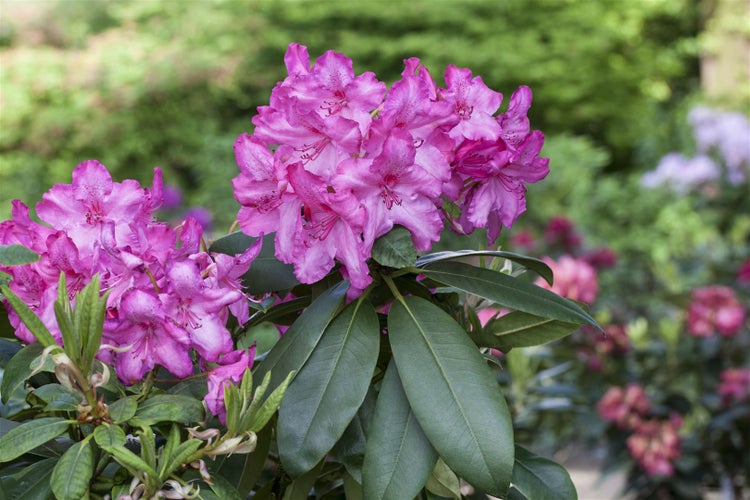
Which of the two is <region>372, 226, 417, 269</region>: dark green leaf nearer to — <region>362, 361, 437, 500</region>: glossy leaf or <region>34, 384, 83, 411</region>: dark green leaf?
<region>362, 361, 437, 500</region>: glossy leaf

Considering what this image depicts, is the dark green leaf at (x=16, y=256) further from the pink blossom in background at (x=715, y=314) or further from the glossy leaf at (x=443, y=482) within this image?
the pink blossom in background at (x=715, y=314)

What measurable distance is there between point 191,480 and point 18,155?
12.2m

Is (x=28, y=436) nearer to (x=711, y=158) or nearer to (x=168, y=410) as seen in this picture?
(x=168, y=410)

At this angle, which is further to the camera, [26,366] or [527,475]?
[527,475]

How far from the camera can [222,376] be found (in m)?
0.91

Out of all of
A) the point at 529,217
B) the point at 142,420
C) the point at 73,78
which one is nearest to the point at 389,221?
the point at 142,420

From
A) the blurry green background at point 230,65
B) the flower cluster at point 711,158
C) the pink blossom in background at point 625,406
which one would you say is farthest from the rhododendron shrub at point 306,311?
the blurry green background at point 230,65

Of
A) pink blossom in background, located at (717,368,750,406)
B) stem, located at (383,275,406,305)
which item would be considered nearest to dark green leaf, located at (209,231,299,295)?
stem, located at (383,275,406,305)

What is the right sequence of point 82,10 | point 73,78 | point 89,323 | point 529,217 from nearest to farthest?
1. point 89,323
2. point 529,217
3. point 73,78
4. point 82,10

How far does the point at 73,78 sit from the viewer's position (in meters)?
11.6

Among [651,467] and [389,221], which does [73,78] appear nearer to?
[651,467]

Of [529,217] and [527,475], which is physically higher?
[527,475]

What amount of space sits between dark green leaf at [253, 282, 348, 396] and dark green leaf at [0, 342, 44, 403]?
231 mm

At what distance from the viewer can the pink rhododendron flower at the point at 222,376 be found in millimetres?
894
